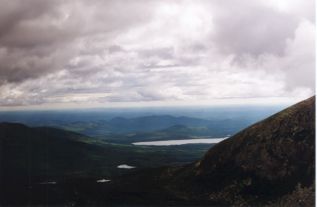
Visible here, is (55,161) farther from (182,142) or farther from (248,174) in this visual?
(248,174)

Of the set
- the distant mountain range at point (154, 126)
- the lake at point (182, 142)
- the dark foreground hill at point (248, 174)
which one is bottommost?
the dark foreground hill at point (248, 174)

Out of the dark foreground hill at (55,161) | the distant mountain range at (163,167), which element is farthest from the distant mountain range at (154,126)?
the dark foreground hill at (55,161)

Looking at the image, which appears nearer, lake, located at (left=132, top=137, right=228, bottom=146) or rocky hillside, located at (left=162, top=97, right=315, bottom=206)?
rocky hillside, located at (left=162, top=97, right=315, bottom=206)

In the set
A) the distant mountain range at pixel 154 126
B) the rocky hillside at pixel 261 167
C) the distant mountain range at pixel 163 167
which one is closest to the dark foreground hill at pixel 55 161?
the distant mountain range at pixel 163 167

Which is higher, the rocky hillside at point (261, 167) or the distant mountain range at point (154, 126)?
the distant mountain range at point (154, 126)

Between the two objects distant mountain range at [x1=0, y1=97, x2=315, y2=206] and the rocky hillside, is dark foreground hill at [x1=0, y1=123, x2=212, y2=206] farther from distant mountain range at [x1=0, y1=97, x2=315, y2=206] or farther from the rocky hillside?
the rocky hillside

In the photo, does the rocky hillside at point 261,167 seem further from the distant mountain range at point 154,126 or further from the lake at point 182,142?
the distant mountain range at point 154,126

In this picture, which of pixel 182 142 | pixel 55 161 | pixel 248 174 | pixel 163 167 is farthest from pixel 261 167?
pixel 55 161

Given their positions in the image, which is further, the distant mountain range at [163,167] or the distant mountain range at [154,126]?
the distant mountain range at [154,126]

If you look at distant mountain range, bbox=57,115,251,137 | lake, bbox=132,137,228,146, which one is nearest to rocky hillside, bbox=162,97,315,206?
lake, bbox=132,137,228,146
